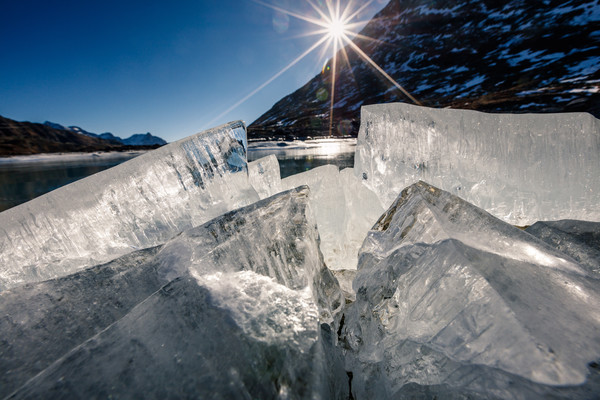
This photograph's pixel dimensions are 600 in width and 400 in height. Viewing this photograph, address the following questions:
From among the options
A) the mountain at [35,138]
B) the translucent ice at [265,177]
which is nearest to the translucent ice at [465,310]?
the translucent ice at [265,177]

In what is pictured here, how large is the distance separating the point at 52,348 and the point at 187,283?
0.47 m

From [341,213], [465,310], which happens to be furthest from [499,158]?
[465,310]

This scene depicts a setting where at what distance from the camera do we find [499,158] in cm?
208

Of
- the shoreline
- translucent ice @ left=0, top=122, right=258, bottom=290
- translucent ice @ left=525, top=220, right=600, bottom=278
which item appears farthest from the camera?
the shoreline

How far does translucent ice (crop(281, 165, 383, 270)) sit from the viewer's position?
2.07 m

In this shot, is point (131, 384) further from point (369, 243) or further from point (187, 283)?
point (369, 243)

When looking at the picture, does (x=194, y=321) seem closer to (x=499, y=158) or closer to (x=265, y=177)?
(x=265, y=177)

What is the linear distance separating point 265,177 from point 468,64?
216 feet

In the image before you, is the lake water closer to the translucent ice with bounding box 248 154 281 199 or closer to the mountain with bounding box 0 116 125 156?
the translucent ice with bounding box 248 154 281 199

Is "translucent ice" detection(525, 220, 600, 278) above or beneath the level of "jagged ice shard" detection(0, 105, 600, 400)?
beneath

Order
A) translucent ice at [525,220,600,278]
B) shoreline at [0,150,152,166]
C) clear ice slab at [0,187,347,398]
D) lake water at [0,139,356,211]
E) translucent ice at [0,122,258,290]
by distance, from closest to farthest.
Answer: clear ice slab at [0,187,347,398] → translucent ice at [525,220,600,278] → translucent ice at [0,122,258,290] → lake water at [0,139,356,211] → shoreline at [0,150,152,166]

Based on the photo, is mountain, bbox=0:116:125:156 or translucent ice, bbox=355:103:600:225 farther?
mountain, bbox=0:116:125:156

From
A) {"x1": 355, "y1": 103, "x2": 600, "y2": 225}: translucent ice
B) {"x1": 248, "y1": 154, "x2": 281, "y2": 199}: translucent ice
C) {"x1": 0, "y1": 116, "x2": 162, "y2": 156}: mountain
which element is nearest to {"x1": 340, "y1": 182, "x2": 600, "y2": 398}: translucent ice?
Result: {"x1": 355, "y1": 103, "x2": 600, "y2": 225}: translucent ice

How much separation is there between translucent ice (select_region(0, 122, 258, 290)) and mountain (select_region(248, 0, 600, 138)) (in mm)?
21665
